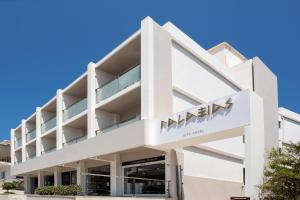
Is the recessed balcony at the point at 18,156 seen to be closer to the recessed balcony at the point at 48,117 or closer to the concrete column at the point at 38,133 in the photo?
the concrete column at the point at 38,133

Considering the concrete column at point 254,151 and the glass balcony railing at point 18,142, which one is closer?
the concrete column at point 254,151

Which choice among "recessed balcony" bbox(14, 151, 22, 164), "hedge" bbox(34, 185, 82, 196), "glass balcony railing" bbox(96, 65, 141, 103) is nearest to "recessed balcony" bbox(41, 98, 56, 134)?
"hedge" bbox(34, 185, 82, 196)

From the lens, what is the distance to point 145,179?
22.1 meters

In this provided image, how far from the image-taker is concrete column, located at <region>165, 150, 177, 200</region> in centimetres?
1972

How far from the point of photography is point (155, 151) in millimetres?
21156

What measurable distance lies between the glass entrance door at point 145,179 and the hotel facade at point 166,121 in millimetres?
63

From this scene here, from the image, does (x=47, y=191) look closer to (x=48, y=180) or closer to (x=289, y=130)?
(x=48, y=180)

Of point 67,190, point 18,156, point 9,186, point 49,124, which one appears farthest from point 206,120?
point 18,156

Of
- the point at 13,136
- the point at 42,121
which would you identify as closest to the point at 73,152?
the point at 42,121

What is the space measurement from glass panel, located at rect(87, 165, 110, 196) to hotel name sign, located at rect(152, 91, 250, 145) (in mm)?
8085

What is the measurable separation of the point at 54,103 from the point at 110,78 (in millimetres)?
11000

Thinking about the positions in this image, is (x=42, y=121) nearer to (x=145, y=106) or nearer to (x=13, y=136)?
(x=13, y=136)

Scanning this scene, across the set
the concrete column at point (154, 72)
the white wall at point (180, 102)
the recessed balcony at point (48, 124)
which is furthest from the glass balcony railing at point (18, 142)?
the concrete column at point (154, 72)

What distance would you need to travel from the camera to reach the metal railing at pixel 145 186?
802 inches
